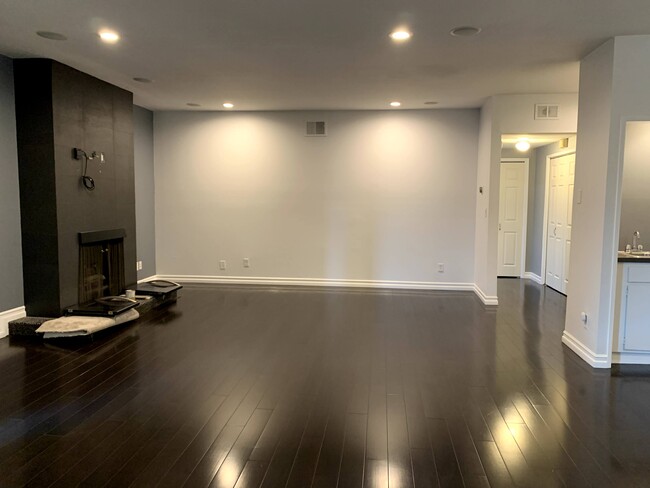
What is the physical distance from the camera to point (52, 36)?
384 centimetres

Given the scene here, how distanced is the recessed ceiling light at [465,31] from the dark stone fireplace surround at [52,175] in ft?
12.3

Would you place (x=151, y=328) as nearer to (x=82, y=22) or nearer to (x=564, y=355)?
(x=82, y=22)

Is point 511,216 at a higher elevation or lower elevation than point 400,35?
lower

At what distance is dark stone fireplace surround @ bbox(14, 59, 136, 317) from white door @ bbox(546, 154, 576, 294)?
20.3 ft

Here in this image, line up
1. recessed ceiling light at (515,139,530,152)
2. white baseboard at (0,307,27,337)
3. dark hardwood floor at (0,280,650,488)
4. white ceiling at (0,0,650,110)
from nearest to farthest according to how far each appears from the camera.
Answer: dark hardwood floor at (0,280,650,488) → white ceiling at (0,0,650,110) → white baseboard at (0,307,27,337) → recessed ceiling light at (515,139,530,152)

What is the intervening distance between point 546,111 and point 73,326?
5.76m

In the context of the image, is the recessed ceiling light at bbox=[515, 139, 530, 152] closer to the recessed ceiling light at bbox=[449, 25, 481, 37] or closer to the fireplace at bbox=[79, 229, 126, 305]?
the recessed ceiling light at bbox=[449, 25, 481, 37]

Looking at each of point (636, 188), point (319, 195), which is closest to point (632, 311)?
point (636, 188)

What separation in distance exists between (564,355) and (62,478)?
388 cm

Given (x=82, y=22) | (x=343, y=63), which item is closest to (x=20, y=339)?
(x=82, y=22)

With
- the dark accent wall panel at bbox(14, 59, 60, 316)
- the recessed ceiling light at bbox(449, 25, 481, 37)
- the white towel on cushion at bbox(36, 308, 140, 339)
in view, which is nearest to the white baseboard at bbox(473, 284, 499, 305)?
the recessed ceiling light at bbox(449, 25, 481, 37)

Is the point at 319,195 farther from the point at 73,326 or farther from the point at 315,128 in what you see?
the point at 73,326

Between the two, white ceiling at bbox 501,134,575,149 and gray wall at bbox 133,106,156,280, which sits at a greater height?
white ceiling at bbox 501,134,575,149

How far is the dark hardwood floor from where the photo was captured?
2.35 m
